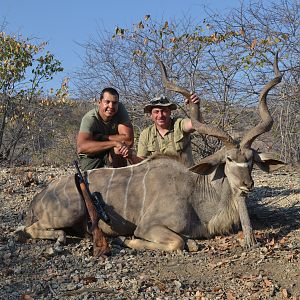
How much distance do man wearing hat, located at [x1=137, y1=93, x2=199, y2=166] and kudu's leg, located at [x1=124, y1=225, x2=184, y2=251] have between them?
975mm

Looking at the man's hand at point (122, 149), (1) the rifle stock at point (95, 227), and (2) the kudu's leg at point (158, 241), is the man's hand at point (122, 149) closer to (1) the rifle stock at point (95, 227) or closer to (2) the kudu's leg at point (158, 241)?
(1) the rifle stock at point (95, 227)

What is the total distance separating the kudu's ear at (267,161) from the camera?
12.5 feet

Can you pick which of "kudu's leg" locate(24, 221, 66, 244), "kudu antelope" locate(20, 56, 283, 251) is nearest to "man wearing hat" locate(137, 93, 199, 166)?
"kudu antelope" locate(20, 56, 283, 251)

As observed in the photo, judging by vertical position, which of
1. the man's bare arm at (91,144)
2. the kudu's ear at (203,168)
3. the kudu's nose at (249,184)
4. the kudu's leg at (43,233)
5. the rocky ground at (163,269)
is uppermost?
the man's bare arm at (91,144)

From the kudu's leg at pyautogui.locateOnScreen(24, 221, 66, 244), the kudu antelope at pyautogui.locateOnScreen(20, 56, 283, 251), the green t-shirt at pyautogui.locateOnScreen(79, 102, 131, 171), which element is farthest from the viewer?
the green t-shirt at pyautogui.locateOnScreen(79, 102, 131, 171)

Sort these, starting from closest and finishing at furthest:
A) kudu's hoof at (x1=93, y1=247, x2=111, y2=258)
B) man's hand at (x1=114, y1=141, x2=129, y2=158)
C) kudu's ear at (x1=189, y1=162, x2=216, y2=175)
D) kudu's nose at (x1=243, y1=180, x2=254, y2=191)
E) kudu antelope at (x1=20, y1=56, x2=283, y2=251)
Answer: kudu's hoof at (x1=93, y1=247, x2=111, y2=258), kudu's nose at (x1=243, y1=180, x2=254, y2=191), kudu antelope at (x1=20, y1=56, x2=283, y2=251), kudu's ear at (x1=189, y1=162, x2=216, y2=175), man's hand at (x1=114, y1=141, x2=129, y2=158)

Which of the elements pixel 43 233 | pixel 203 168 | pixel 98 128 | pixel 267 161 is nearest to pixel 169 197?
pixel 203 168

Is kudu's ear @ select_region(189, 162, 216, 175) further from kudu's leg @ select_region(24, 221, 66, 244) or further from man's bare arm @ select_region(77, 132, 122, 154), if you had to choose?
kudu's leg @ select_region(24, 221, 66, 244)

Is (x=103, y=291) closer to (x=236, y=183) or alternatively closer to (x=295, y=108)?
(x=236, y=183)

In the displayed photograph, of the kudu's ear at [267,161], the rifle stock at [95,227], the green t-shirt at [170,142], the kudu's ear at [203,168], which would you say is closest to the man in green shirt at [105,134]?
the green t-shirt at [170,142]

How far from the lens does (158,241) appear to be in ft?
12.2

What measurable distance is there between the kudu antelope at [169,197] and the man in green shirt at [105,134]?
49 centimetres

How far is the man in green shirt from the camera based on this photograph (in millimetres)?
4738

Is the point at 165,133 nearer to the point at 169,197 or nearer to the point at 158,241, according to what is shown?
the point at 169,197
